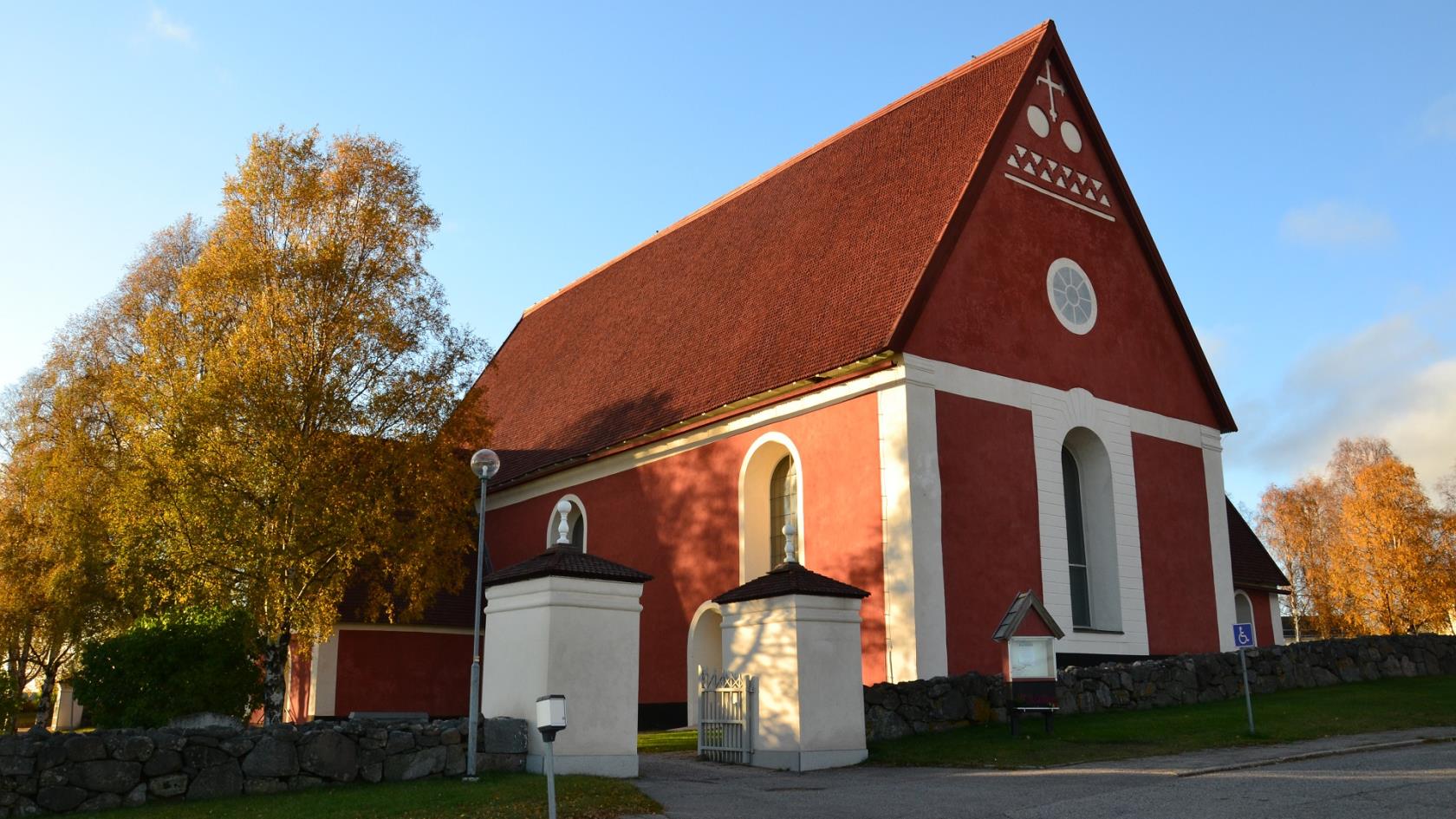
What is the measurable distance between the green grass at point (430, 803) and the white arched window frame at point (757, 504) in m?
9.11

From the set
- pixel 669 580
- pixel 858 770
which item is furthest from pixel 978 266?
pixel 858 770

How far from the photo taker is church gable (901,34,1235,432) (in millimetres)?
19438

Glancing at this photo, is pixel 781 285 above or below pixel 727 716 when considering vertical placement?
above

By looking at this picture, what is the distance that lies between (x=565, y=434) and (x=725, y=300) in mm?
4912

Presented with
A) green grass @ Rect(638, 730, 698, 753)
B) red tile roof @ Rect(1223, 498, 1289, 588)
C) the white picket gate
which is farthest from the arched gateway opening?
red tile roof @ Rect(1223, 498, 1289, 588)

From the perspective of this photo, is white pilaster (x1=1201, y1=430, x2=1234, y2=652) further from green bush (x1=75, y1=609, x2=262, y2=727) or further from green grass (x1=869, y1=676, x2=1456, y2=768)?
Answer: green bush (x1=75, y1=609, x2=262, y2=727)

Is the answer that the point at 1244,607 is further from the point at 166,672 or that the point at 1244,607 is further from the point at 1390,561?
the point at 166,672

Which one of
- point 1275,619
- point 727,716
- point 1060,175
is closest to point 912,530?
point 727,716

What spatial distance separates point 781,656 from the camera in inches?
560

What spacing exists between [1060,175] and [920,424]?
23.1 feet

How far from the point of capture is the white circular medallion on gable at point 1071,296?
2114cm

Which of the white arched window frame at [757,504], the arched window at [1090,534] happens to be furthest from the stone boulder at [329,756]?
the arched window at [1090,534]

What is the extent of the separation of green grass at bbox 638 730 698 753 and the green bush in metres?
6.47

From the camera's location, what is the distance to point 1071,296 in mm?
21484
